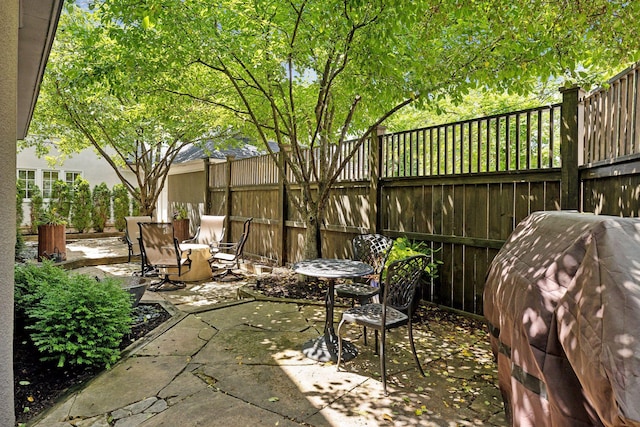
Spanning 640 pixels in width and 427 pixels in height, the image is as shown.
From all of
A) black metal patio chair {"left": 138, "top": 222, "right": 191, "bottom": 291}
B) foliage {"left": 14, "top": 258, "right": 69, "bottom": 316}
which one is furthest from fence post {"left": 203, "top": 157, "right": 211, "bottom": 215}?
foliage {"left": 14, "top": 258, "right": 69, "bottom": 316}

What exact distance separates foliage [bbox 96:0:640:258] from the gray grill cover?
272cm

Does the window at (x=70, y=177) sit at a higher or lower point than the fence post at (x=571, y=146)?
higher

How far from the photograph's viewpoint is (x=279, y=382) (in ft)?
9.39

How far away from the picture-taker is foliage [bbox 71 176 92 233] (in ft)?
43.8

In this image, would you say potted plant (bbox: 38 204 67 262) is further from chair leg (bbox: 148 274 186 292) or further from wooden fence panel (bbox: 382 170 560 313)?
wooden fence panel (bbox: 382 170 560 313)

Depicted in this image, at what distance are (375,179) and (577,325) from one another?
431cm

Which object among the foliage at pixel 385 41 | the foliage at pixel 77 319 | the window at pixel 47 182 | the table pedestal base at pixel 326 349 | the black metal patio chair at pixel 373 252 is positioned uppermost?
the foliage at pixel 385 41

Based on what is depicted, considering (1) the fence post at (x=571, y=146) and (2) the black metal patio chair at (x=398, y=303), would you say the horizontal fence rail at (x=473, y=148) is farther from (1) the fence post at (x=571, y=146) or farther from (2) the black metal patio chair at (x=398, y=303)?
(2) the black metal patio chair at (x=398, y=303)

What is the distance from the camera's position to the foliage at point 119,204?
46.5 ft

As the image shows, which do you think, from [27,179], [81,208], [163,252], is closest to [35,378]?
[163,252]

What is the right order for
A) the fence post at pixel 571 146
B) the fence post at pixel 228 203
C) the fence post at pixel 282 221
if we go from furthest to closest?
the fence post at pixel 228 203 → the fence post at pixel 282 221 → the fence post at pixel 571 146

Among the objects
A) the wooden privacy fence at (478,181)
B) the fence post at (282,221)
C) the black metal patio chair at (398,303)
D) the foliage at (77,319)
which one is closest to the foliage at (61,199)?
the fence post at (282,221)

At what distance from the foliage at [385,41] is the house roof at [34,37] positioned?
738 millimetres

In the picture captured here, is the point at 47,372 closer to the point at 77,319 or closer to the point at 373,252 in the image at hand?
the point at 77,319
